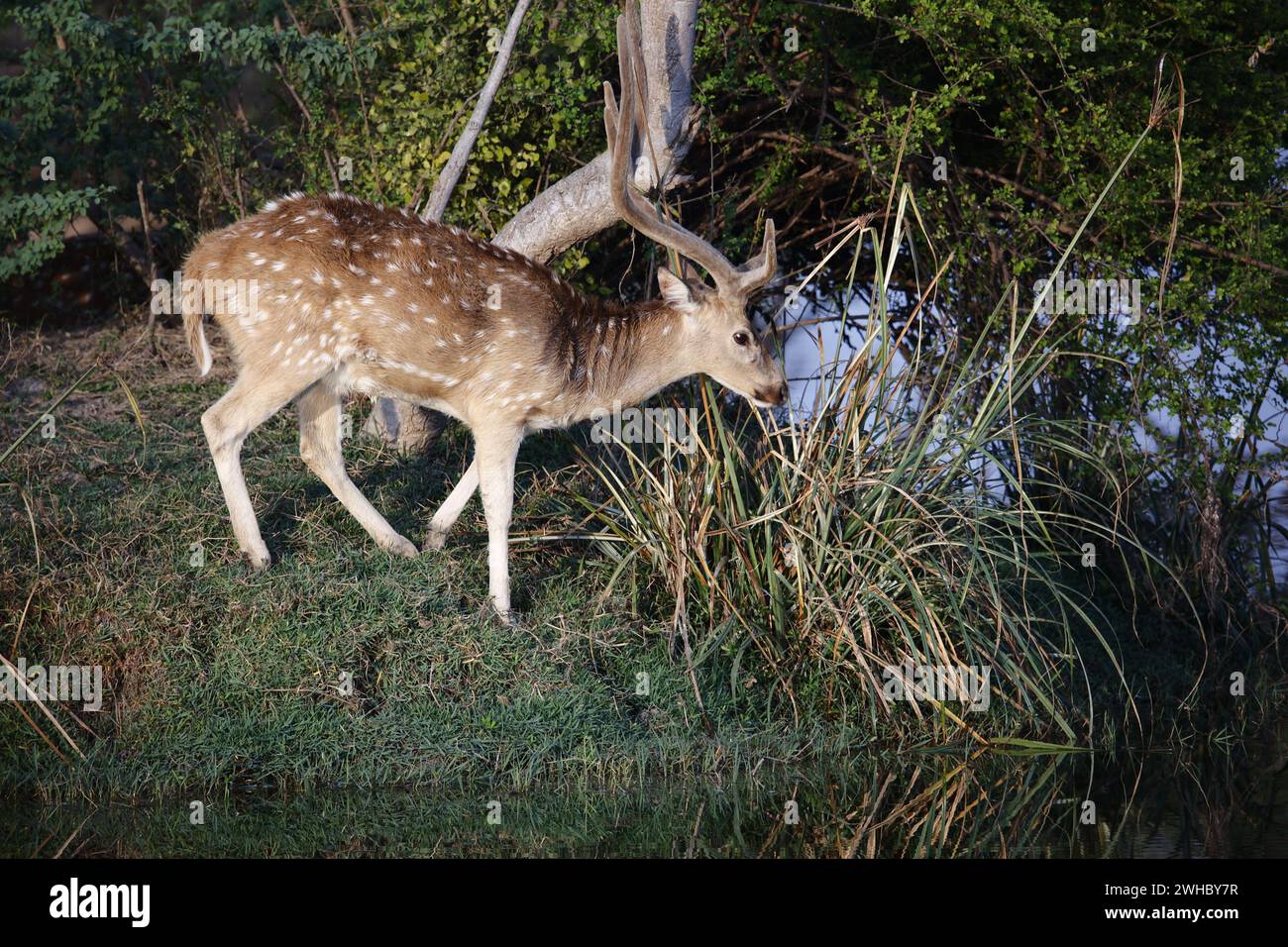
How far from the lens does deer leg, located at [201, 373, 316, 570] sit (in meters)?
7.46

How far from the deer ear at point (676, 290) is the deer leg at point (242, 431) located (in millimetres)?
1964

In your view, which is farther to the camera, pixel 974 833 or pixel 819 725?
pixel 819 725

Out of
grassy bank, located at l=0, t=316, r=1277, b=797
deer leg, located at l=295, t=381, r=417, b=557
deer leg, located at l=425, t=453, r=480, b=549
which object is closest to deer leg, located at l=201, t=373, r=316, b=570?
grassy bank, located at l=0, t=316, r=1277, b=797

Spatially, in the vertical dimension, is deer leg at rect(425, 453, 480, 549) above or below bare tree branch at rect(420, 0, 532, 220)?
below

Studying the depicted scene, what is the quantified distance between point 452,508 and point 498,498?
535 mm

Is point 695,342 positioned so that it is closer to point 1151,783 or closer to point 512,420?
point 512,420

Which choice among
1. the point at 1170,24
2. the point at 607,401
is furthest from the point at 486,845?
the point at 1170,24

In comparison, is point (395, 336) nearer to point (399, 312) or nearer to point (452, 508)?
point (399, 312)

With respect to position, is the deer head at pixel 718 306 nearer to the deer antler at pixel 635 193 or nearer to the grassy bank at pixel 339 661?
the deer antler at pixel 635 193

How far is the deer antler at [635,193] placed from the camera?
7.27 metres

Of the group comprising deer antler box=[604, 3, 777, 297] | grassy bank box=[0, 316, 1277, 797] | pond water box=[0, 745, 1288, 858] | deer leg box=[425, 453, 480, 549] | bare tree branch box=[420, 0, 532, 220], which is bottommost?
pond water box=[0, 745, 1288, 858]

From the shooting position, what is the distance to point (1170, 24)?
8805 mm

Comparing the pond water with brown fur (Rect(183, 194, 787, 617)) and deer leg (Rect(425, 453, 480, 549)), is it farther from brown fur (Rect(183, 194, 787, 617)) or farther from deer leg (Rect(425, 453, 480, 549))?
deer leg (Rect(425, 453, 480, 549))

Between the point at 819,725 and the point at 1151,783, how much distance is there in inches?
61.9
